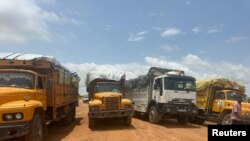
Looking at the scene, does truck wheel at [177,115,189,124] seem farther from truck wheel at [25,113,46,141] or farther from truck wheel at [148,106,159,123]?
truck wheel at [25,113,46,141]

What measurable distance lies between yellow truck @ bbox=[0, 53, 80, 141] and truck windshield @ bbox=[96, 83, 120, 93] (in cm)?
339

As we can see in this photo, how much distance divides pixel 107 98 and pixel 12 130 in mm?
8577

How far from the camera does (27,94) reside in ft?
36.6

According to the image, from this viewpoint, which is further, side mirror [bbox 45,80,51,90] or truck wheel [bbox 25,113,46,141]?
side mirror [bbox 45,80,51,90]

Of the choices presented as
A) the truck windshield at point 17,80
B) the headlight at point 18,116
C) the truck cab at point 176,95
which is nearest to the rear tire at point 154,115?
the truck cab at point 176,95

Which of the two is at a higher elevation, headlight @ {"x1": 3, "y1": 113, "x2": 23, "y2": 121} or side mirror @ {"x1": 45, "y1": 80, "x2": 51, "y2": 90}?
side mirror @ {"x1": 45, "y1": 80, "x2": 51, "y2": 90}

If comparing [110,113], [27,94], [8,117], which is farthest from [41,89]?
[110,113]

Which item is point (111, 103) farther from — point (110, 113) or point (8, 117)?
point (8, 117)

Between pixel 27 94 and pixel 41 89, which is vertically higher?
pixel 41 89

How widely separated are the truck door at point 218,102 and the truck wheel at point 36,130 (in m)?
11.4

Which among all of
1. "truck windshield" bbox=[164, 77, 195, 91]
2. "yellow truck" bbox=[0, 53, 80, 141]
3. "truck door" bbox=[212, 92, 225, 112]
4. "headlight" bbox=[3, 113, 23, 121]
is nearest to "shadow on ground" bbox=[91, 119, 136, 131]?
"yellow truck" bbox=[0, 53, 80, 141]

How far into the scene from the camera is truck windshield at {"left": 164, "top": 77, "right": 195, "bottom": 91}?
20125 mm

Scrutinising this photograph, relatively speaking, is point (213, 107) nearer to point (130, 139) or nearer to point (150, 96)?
point (150, 96)

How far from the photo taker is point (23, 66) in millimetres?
13047
